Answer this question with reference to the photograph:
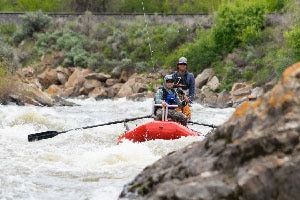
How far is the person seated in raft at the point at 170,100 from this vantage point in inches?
454

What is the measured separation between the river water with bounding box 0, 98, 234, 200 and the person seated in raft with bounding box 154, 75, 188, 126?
111 centimetres

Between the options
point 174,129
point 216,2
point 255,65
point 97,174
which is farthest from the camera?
point 216,2

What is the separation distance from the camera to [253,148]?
443cm

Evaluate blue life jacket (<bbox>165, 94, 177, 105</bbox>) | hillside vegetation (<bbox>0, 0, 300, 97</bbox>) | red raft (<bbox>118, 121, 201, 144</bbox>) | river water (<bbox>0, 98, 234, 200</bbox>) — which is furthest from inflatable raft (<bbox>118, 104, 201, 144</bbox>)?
hillside vegetation (<bbox>0, 0, 300, 97</bbox>)

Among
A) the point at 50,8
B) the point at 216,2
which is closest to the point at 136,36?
the point at 216,2

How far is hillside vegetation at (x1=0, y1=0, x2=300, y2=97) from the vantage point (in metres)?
26.8

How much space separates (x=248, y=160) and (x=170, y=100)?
24.4ft

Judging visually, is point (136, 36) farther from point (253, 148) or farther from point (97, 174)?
point (253, 148)


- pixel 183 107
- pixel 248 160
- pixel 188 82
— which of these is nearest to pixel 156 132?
pixel 183 107

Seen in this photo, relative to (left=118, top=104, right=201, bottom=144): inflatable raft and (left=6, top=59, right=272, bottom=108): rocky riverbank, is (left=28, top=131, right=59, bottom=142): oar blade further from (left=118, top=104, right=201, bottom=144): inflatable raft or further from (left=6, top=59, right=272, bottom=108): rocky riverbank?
(left=6, top=59, right=272, bottom=108): rocky riverbank

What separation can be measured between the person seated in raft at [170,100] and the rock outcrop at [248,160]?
6.53 meters

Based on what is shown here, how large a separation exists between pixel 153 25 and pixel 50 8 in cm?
1827

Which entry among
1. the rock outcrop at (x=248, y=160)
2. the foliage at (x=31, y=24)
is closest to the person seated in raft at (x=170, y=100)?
the rock outcrop at (x=248, y=160)

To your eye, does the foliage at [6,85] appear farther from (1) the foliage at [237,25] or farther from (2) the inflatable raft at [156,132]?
(1) the foliage at [237,25]
